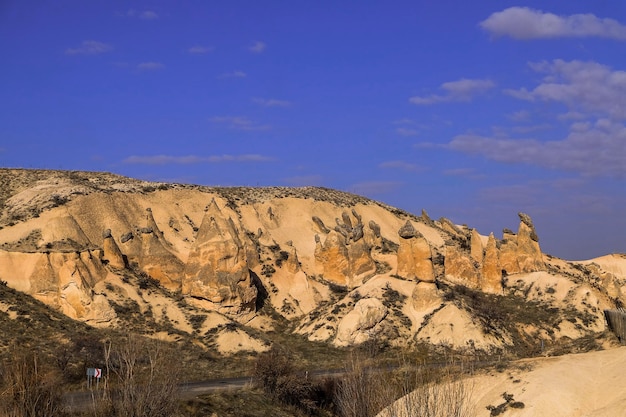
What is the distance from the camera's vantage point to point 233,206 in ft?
279

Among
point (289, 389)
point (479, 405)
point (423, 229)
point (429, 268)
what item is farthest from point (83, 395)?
point (423, 229)

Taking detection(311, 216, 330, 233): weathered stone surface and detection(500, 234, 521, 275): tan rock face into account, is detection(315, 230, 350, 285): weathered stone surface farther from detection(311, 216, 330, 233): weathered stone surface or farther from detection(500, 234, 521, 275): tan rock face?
detection(500, 234, 521, 275): tan rock face

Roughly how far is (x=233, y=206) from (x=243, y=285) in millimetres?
20448

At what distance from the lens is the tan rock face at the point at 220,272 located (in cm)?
6425

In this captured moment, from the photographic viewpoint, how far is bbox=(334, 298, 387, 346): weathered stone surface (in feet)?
196

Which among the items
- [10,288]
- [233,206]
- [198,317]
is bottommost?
[198,317]

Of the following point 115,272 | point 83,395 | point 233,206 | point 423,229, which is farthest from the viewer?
point 423,229

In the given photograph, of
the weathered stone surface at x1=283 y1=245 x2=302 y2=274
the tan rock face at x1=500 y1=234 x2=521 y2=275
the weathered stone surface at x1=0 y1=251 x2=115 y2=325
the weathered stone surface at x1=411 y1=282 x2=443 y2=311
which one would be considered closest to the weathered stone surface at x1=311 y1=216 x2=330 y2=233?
the weathered stone surface at x1=283 y1=245 x2=302 y2=274

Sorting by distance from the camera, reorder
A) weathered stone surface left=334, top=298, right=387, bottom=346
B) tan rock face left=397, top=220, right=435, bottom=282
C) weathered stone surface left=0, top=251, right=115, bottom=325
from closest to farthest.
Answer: weathered stone surface left=0, top=251, right=115, bottom=325, weathered stone surface left=334, top=298, right=387, bottom=346, tan rock face left=397, top=220, right=435, bottom=282

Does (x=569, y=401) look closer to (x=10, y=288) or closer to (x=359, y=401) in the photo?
(x=359, y=401)

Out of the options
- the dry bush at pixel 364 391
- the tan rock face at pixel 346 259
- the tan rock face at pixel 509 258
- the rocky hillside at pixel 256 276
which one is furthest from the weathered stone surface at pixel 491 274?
the dry bush at pixel 364 391

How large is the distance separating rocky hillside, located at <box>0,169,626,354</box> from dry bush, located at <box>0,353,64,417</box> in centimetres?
3156

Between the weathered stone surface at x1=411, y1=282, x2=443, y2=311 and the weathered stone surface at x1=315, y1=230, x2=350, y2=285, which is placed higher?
the weathered stone surface at x1=315, y1=230, x2=350, y2=285

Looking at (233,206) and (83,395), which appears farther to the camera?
(233,206)
